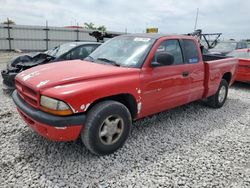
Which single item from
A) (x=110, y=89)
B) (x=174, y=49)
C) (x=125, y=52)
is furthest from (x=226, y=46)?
(x=110, y=89)

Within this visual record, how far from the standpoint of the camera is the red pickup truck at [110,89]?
2.69 meters

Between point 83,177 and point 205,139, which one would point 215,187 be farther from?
point 83,177

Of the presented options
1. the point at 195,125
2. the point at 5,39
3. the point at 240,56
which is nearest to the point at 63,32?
the point at 5,39

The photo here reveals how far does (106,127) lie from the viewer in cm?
307

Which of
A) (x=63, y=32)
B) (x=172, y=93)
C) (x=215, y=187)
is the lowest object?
(x=215, y=187)

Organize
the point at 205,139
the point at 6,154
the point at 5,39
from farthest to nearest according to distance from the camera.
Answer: the point at 5,39
the point at 205,139
the point at 6,154

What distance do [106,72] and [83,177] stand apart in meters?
1.39

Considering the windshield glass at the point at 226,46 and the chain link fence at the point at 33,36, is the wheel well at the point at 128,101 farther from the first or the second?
the chain link fence at the point at 33,36

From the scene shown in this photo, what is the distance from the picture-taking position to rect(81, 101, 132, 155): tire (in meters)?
2.86

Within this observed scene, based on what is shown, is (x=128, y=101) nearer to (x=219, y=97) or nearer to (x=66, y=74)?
(x=66, y=74)

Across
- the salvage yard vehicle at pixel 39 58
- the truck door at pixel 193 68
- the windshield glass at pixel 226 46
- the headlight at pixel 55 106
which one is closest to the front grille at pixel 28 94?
A: the headlight at pixel 55 106

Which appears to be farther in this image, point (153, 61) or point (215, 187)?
point (153, 61)

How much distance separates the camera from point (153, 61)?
3539 mm

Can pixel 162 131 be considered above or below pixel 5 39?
below
